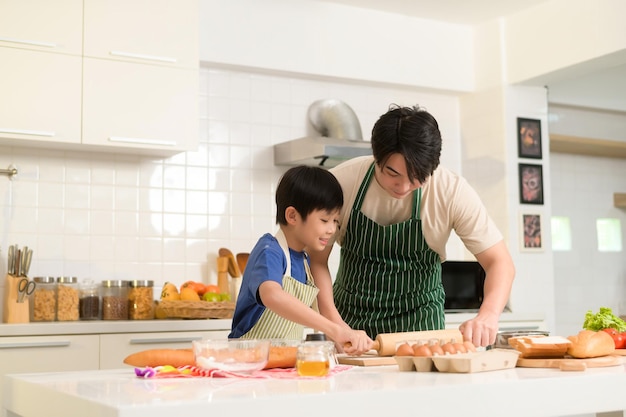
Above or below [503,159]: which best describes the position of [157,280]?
below

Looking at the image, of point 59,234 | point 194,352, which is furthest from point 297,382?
point 59,234

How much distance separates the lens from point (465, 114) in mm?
5004

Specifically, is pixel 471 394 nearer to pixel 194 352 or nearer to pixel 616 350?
pixel 194 352

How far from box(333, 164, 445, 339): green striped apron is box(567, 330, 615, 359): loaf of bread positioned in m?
0.64

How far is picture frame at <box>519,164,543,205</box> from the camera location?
475cm

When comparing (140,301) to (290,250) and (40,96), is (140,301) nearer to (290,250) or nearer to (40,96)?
(40,96)

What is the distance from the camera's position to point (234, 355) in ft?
5.37

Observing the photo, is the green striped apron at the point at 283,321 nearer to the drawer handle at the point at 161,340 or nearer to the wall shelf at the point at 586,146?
the drawer handle at the point at 161,340

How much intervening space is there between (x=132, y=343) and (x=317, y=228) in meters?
1.56

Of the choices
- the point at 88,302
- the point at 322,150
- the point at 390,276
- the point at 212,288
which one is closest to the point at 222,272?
the point at 212,288

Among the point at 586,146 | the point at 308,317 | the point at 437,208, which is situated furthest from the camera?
the point at 586,146

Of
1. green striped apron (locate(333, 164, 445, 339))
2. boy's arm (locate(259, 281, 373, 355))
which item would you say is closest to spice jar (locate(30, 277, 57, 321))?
green striped apron (locate(333, 164, 445, 339))

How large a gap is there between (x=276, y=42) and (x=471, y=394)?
318cm

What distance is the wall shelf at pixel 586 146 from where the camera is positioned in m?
5.40
